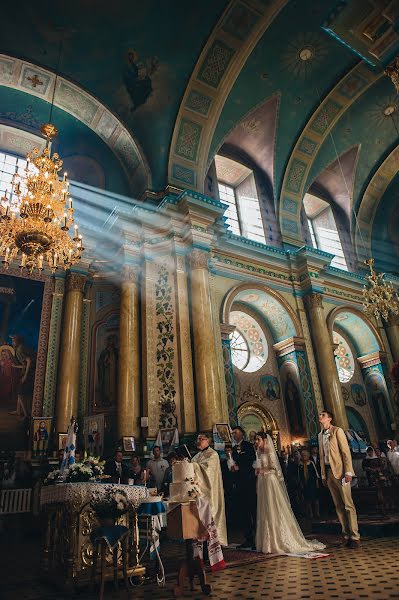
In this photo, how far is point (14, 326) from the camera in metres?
9.62

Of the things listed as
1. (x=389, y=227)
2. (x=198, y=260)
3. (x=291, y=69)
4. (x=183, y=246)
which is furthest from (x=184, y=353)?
(x=389, y=227)

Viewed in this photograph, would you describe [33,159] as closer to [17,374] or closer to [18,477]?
[17,374]

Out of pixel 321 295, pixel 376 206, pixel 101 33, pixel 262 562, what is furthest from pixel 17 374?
pixel 376 206

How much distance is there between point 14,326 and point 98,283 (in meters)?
2.49

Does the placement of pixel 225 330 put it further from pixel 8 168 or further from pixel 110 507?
pixel 110 507

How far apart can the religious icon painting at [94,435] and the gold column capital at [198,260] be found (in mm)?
4092

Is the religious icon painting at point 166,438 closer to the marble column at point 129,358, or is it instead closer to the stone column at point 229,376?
the marble column at point 129,358

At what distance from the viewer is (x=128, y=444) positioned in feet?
28.4

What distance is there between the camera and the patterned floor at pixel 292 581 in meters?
3.14

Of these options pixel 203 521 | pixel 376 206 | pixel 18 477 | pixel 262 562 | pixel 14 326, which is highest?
pixel 376 206

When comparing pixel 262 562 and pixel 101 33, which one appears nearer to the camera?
pixel 262 562

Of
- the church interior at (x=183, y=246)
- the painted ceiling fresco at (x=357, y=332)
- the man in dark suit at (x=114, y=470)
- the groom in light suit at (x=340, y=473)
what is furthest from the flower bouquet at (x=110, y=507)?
the painted ceiling fresco at (x=357, y=332)

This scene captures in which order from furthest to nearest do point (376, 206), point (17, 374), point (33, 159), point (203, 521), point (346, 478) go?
point (376, 206), point (17, 374), point (33, 159), point (346, 478), point (203, 521)

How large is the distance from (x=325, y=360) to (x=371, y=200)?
7.74 meters
